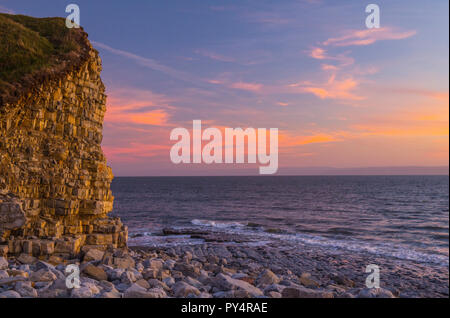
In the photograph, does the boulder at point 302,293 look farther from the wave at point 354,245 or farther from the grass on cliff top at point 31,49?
the wave at point 354,245

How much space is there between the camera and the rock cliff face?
478 inches

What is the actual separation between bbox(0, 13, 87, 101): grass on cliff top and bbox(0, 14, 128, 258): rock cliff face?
1.51 feet

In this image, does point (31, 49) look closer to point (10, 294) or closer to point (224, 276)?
point (10, 294)

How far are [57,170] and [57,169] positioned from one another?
0.04 meters

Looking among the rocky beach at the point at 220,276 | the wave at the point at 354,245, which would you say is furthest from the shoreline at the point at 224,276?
the wave at the point at 354,245

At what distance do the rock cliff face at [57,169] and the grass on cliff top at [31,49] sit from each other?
46 cm

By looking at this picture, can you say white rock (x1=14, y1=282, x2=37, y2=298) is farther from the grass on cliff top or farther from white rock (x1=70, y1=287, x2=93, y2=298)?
the grass on cliff top

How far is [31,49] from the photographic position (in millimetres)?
14641

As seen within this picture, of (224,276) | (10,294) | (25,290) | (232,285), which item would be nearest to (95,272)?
(25,290)

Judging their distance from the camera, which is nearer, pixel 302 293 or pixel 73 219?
pixel 302 293

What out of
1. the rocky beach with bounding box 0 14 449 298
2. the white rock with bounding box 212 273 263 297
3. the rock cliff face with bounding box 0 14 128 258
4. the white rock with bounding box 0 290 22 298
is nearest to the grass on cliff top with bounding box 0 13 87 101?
the rocky beach with bounding box 0 14 449 298
